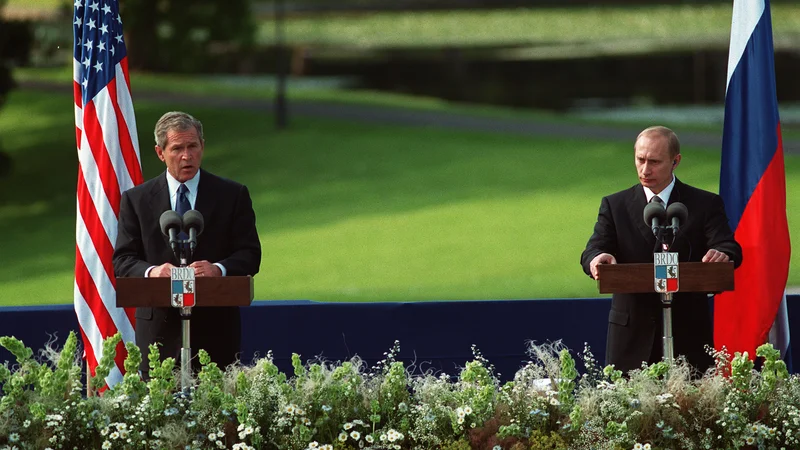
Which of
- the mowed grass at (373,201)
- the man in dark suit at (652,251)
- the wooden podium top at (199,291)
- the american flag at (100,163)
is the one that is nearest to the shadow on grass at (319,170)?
the mowed grass at (373,201)

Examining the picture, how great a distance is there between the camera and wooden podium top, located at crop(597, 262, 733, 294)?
17.7 ft

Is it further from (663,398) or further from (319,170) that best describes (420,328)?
(319,170)

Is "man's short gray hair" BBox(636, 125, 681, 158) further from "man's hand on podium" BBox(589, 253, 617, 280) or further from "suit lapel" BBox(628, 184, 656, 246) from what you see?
"man's hand on podium" BBox(589, 253, 617, 280)

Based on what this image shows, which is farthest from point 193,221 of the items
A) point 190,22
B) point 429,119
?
point 429,119

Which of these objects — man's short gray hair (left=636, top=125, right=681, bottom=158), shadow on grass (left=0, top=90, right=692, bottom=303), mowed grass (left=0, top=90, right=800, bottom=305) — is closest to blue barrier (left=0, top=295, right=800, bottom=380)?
man's short gray hair (left=636, top=125, right=681, bottom=158)

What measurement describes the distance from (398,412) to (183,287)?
984 millimetres

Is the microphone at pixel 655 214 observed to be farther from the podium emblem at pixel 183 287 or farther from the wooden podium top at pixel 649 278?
the podium emblem at pixel 183 287

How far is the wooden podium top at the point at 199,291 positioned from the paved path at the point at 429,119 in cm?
2750

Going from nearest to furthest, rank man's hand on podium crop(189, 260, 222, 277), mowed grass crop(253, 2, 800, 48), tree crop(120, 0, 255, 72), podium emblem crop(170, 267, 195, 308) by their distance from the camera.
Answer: podium emblem crop(170, 267, 195, 308)
man's hand on podium crop(189, 260, 222, 277)
tree crop(120, 0, 255, 72)
mowed grass crop(253, 2, 800, 48)

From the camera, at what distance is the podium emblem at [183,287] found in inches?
205

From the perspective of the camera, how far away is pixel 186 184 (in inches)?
238

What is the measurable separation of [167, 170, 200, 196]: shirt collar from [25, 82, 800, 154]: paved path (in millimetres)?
26817

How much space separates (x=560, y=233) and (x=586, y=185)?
4813 mm

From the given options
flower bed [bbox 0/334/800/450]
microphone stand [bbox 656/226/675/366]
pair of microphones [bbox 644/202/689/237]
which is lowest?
flower bed [bbox 0/334/800/450]
